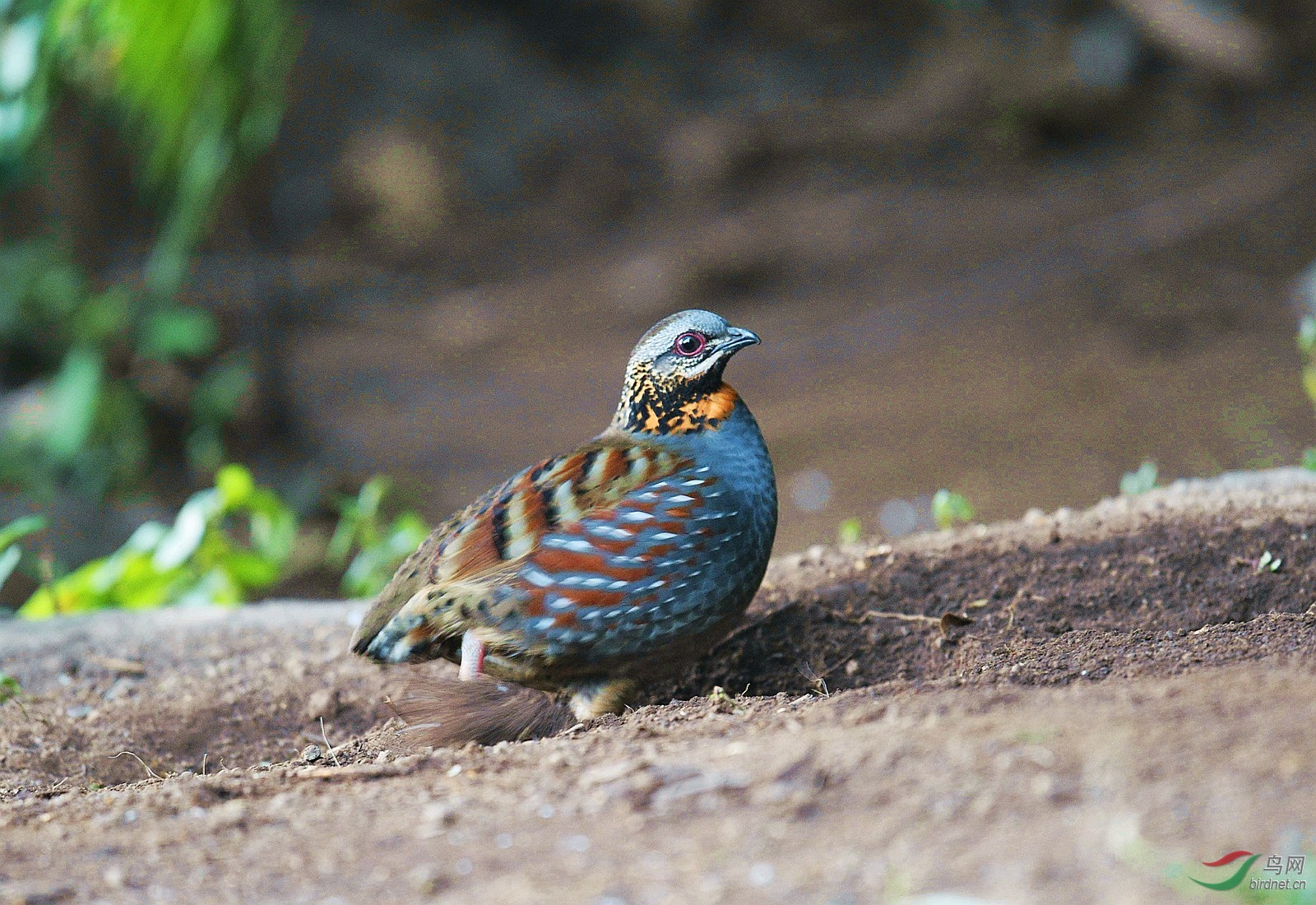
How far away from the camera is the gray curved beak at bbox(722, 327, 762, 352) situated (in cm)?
406

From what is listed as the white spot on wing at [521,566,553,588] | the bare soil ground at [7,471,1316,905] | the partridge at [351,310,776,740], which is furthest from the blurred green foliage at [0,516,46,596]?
the white spot on wing at [521,566,553,588]

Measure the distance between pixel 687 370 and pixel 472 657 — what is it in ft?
3.47

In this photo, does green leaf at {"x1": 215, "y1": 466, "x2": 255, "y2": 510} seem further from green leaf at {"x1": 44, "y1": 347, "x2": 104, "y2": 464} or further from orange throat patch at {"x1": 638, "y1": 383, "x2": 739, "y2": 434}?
green leaf at {"x1": 44, "y1": 347, "x2": 104, "y2": 464}

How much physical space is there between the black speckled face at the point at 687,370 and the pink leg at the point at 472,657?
832 millimetres

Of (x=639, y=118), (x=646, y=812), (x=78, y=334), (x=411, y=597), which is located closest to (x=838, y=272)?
(x=639, y=118)

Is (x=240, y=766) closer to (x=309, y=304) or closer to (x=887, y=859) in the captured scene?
(x=887, y=859)

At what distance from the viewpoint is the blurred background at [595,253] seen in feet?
26.0

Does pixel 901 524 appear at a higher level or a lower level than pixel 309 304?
lower

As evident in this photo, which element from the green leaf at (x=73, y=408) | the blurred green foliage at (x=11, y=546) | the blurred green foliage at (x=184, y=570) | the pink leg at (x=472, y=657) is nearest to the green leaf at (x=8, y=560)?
the blurred green foliage at (x=11, y=546)

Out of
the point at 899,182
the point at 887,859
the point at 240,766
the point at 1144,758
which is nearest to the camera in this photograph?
the point at 887,859

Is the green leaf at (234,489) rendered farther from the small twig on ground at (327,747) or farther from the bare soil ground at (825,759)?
the small twig on ground at (327,747)

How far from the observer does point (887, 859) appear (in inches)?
79.8

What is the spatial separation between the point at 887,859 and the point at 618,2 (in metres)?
17.0

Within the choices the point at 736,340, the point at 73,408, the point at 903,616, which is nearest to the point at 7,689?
the point at 736,340
